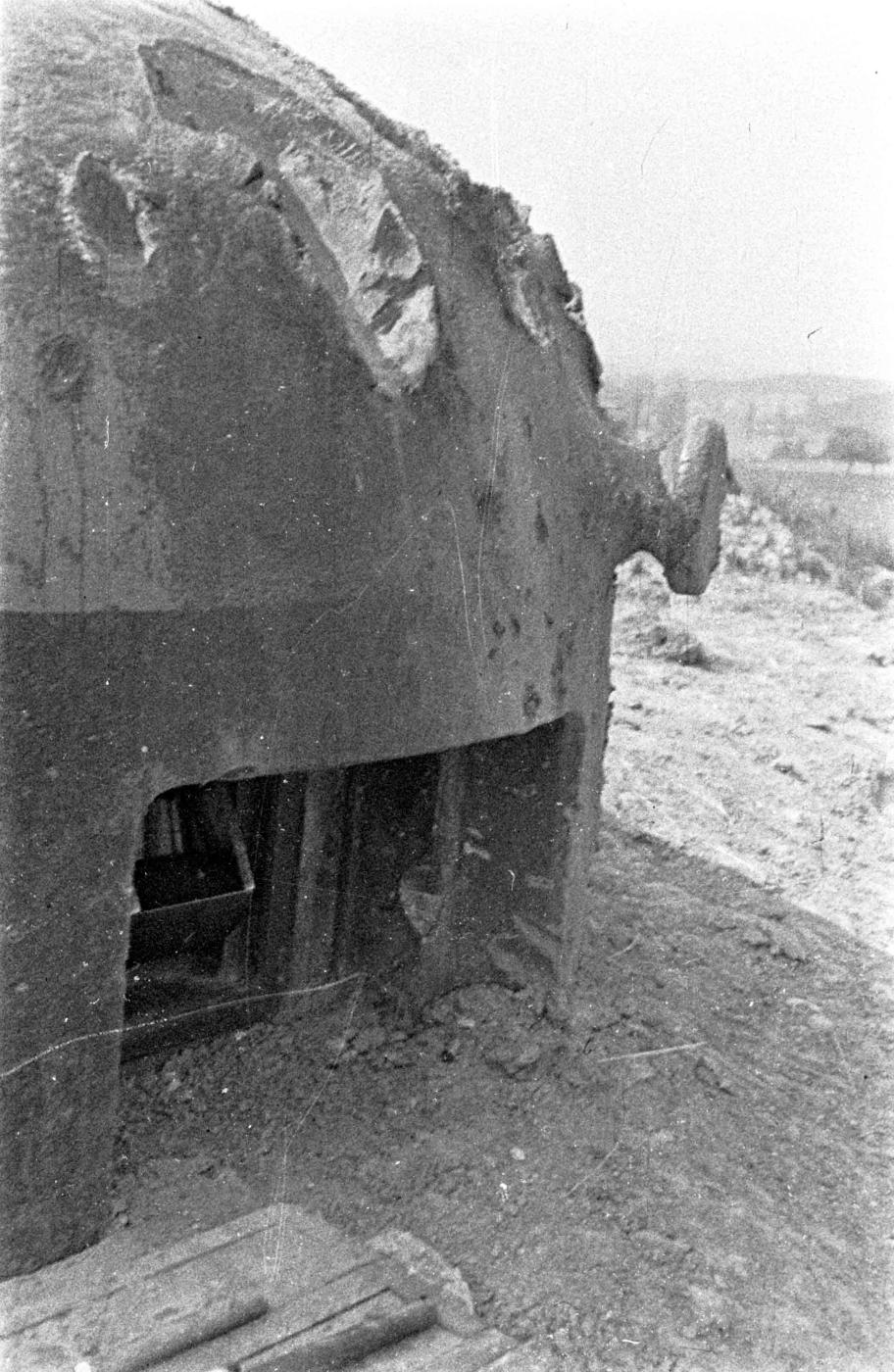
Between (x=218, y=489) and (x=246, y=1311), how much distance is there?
1.47 m

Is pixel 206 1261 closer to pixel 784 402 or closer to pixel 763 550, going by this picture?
pixel 763 550

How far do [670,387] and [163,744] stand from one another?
2030 cm

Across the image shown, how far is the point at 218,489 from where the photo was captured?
2564 millimetres

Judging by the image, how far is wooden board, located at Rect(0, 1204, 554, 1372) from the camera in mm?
2498

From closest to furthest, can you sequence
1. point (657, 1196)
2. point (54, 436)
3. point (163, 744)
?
1. point (54, 436)
2. point (163, 744)
3. point (657, 1196)

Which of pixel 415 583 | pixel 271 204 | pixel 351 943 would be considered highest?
pixel 271 204

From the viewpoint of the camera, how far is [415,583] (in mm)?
2896

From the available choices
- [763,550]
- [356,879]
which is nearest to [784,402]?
[763,550]

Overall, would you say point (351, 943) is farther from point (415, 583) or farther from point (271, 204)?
point (271, 204)

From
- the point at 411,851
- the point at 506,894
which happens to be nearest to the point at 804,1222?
the point at 506,894

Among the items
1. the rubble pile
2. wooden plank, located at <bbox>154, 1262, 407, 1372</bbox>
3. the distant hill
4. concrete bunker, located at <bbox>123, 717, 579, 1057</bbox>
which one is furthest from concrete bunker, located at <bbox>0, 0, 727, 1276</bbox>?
the distant hill

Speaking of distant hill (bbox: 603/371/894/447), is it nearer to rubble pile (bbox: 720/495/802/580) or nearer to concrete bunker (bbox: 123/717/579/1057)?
rubble pile (bbox: 720/495/802/580)

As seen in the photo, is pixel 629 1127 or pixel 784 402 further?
pixel 784 402

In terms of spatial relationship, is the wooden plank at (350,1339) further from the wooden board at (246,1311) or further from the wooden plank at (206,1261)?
the wooden plank at (206,1261)
